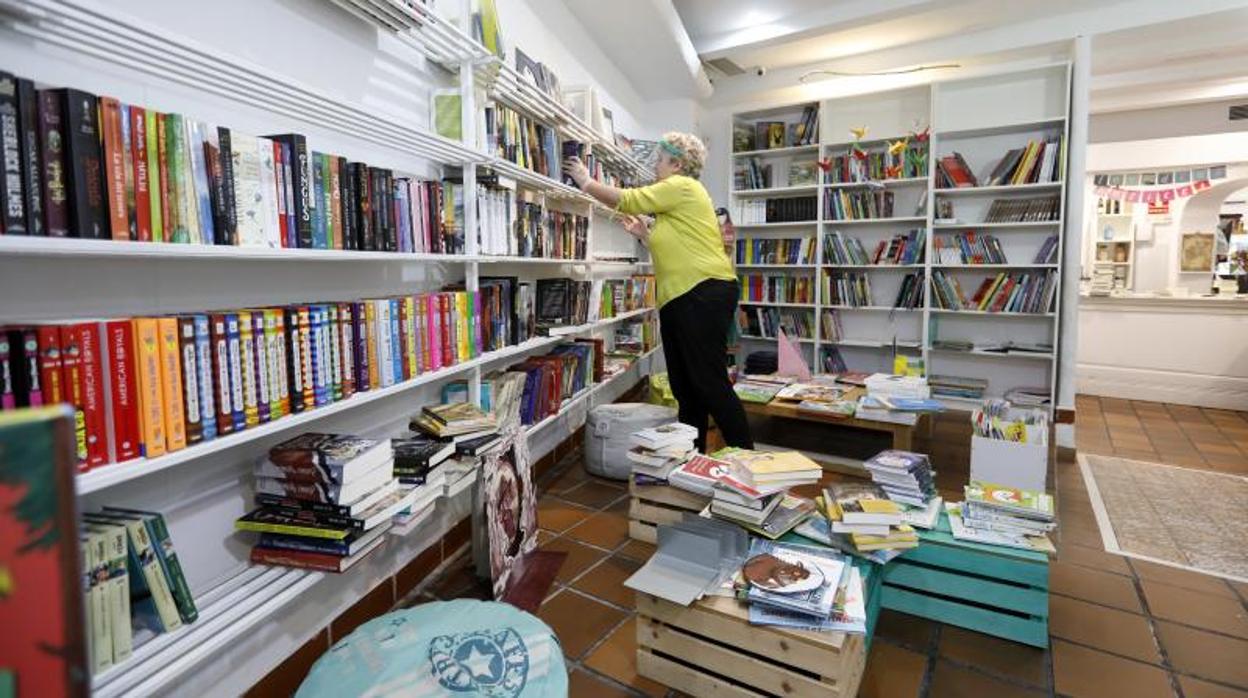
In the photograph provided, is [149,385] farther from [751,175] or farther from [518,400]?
[751,175]

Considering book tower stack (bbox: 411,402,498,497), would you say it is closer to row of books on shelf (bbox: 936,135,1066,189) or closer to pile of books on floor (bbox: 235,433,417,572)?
pile of books on floor (bbox: 235,433,417,572)

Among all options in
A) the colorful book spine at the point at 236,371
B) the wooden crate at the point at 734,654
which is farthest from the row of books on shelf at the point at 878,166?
the colorful book spine at the point at 236,371

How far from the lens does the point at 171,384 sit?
1056mm

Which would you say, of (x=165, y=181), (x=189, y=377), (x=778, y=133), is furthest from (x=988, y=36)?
(x=189, y=377)

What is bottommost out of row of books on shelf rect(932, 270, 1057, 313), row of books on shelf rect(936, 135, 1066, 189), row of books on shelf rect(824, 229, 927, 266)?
row of books on shelf rect(932, 270, 1057, 313)

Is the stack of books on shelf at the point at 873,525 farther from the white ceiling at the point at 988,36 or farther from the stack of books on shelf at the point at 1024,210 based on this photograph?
the white ceiling at the point at 988,36

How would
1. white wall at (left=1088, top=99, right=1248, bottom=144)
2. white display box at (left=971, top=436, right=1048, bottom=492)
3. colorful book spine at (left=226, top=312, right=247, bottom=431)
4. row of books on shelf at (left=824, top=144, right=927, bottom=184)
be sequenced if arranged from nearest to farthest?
colorful book spine at (left=226, top=312, right=247, bottom=431)
white display box at (left=971, top=436, right=1048, bottom=492)
row of books on shelf at (left=824, top=144, right=927, bottom=184)
white wall at (left=1088, top=99, right=1248, bottom=144)

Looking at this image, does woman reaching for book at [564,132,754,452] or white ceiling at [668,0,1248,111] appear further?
white ceiling at [668,0,1248,111]

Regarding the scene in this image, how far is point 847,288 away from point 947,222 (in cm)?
82

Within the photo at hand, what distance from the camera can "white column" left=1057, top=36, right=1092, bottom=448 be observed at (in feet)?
12.5

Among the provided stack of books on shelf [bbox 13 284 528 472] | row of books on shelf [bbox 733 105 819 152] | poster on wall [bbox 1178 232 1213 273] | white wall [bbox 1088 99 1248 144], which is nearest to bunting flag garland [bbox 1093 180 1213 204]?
poster on wall [bbox 1178 232 1213 273]

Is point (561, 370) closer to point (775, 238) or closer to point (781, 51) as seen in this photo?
→ point (775, 238)

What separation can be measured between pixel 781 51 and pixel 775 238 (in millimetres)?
1436

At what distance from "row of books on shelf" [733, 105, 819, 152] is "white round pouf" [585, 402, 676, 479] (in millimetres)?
2902
